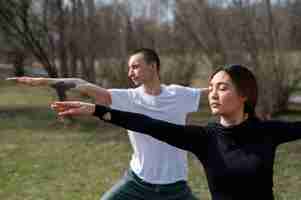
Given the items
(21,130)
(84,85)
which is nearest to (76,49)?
(21,130)

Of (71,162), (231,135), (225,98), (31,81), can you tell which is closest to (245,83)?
(225,98)

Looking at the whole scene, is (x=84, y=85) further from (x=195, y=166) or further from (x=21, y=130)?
(x=21, y=130)

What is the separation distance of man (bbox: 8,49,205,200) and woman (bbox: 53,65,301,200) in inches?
41.4

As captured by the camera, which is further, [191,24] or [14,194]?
[191,24]

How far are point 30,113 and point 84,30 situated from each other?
387 centimetres

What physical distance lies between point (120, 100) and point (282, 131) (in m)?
1.45

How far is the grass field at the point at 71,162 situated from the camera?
6832 mm

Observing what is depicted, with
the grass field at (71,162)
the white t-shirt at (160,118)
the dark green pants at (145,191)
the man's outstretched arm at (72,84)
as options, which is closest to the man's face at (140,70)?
the white t-shirt at (160,118)

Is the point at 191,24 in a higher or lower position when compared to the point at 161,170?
higher

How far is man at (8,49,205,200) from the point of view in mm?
3516

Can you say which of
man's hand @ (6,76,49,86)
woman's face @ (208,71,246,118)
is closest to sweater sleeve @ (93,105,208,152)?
woman's face @ (208,71,246,118)

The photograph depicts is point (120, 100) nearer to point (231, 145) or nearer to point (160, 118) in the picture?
point (160, 118)

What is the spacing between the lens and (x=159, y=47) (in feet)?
62.7

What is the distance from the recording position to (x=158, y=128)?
7.95 ft
